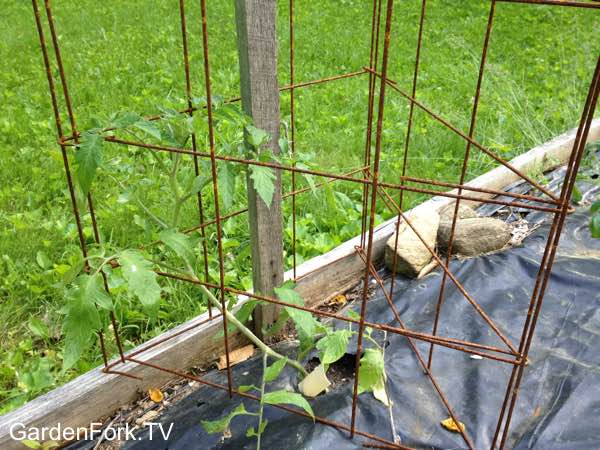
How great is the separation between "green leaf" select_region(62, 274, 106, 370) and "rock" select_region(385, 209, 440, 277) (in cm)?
129

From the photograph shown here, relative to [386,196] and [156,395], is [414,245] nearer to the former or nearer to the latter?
[386,196]

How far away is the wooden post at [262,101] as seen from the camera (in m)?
1.41

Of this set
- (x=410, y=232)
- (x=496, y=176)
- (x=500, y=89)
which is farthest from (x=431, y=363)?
(x=500, y=89)

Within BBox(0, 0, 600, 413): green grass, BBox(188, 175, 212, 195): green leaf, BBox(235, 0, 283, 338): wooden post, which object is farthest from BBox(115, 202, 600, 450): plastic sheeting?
BBox(188, 175, 212, 195): green leaf

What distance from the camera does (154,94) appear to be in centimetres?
400

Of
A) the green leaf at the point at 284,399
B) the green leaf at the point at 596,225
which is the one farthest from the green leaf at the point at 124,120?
the green leaf at the point at 596,225

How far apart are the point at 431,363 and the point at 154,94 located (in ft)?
9.96

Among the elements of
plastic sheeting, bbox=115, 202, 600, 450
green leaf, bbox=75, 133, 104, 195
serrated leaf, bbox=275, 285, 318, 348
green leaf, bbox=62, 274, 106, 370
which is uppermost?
green leaf, bbox=75, 133, 104, 195

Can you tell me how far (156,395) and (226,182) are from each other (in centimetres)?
84

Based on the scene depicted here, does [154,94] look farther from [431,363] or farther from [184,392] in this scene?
[431,363]

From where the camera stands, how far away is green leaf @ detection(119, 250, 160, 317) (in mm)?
1132

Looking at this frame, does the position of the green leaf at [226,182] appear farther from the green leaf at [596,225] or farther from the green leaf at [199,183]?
the green leaf at [596,225]

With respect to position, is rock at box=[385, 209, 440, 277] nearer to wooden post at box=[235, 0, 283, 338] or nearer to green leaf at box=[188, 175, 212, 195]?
wooden post at box=[235, 0, 283, 338]

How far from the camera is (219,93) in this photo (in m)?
3.93
